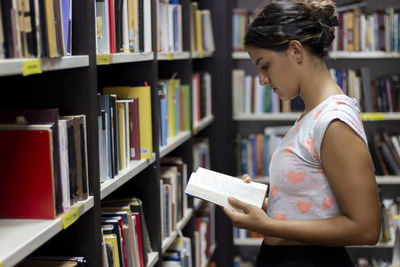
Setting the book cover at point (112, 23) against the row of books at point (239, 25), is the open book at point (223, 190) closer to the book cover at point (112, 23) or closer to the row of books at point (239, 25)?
the book cover at point (112, 23)

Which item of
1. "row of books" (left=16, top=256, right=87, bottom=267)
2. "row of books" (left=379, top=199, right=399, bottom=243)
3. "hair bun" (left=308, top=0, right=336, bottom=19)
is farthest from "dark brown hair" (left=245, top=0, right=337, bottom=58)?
"row of books" (left=379, top=199, right=399, bottom=243)

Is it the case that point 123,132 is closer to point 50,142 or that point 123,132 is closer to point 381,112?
point 50,142

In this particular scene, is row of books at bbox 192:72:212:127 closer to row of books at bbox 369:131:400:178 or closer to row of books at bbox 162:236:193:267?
row of books at bbox 162:236:193:267

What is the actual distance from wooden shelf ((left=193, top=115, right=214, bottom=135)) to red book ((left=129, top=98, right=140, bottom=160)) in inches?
39.4

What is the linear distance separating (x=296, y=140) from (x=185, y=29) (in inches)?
57.6

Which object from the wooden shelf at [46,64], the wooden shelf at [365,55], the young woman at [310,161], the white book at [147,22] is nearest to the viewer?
the wooden shelf at [46,64]

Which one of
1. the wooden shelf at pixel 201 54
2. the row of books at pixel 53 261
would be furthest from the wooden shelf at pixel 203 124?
the row of books at pixel 53 261

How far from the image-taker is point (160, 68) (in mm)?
2875

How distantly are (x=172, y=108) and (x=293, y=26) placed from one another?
3.80 ft

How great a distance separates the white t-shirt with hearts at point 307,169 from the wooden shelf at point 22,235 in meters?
0.56

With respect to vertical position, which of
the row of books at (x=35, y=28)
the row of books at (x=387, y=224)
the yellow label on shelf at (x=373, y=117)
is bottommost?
the row of books at (x=387, y=224)

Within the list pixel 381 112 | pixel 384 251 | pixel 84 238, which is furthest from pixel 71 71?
pixel 384 251

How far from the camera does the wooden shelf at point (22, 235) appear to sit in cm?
106

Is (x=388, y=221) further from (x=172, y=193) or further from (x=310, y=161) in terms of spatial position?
(x=310, y=161)
